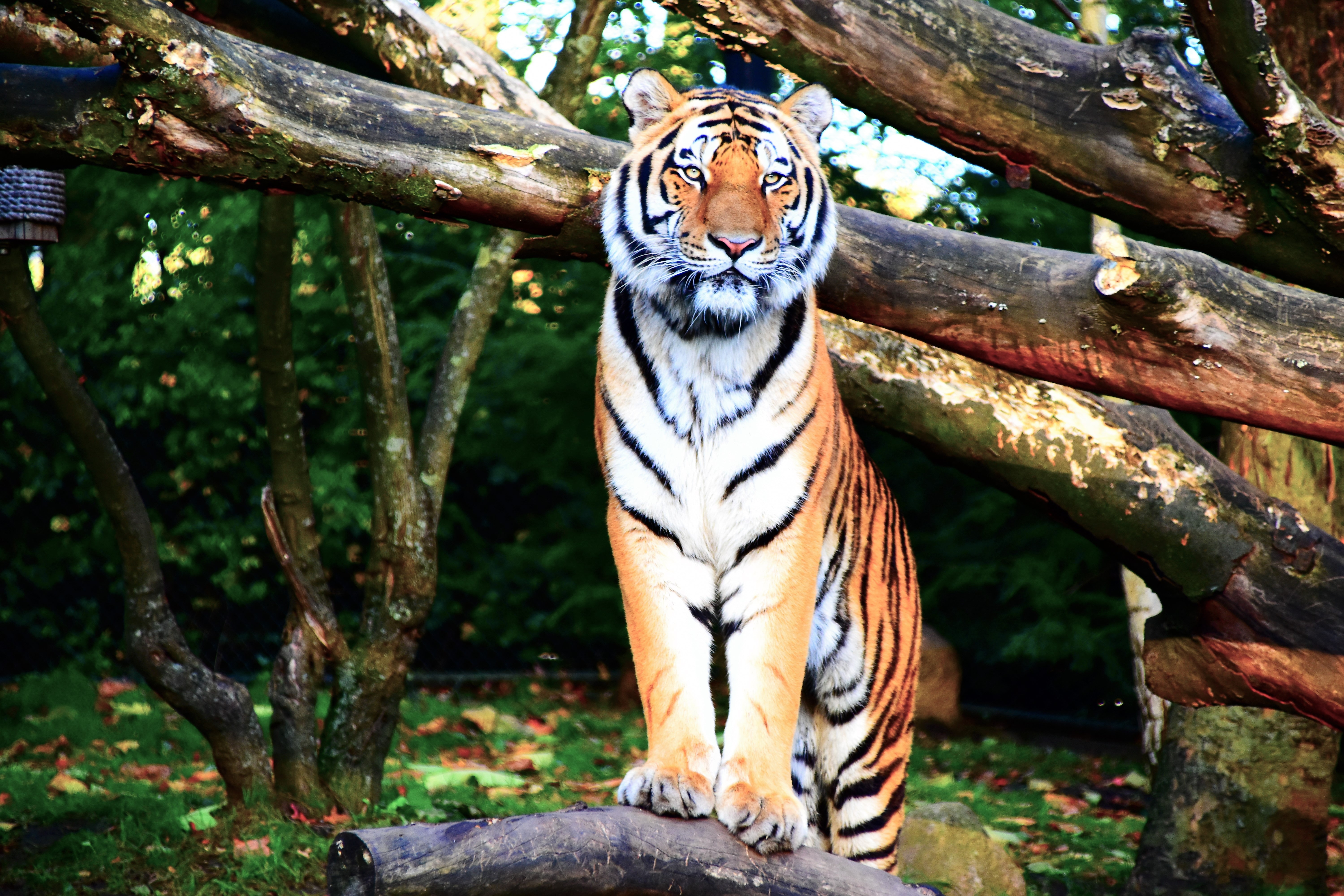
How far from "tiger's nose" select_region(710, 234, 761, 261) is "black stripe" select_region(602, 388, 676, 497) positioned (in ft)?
1.52

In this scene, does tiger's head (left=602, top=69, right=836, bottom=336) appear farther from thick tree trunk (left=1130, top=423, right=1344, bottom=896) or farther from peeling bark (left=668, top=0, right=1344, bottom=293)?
thick tree trunk (left=1130, top=423, right=1344, bottom=896)

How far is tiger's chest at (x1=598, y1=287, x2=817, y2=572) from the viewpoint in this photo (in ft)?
8.17

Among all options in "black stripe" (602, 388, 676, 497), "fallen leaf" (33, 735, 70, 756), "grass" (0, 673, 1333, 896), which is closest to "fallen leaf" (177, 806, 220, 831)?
"grass" (0, 673, 1333, 896)

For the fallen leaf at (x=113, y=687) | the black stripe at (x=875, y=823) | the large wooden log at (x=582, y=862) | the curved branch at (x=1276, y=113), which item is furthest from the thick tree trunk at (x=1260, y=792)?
the fallen leaf at (x=113, y=687)

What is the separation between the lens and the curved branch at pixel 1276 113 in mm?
2557

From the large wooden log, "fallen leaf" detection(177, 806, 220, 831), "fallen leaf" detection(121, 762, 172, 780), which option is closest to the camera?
the large wooden log

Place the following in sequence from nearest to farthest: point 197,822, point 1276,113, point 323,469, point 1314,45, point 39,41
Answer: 1. point 1276,113
2. point 39,41
3. point 1314,45
4. point 197,822
5. point 323,469

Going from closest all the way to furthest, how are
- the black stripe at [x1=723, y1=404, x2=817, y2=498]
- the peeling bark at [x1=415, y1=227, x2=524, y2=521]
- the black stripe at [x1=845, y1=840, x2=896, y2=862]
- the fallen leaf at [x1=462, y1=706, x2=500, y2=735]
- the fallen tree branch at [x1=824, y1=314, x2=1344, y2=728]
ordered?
the black stripe at [x1=723, y1=404, x2=817, y2=498]
the black stripe at [x1=845, y1=840, x2=896, y2=862]
the fallen tree branch at [x1=824, y1=314, x2=1344, y2=728]
the peeling bark at [x1=415, y1=227, x2=524, y2=521]
the fallen leaf at [x1=462, y1=706, x2=500, y2=735]

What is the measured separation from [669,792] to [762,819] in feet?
0.62

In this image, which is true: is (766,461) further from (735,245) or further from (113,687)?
(113,687)

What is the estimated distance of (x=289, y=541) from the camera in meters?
5.27

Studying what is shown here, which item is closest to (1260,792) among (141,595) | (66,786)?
(141,595)

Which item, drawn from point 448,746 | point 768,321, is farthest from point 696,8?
point 448,746

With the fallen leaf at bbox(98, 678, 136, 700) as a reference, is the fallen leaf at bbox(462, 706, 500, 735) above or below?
above
